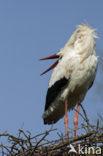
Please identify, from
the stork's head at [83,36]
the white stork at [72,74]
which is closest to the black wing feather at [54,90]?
the white stork at [72,74]

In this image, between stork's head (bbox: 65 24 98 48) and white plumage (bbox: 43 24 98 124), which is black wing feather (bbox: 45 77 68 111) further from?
stork's head (bbox: 65 24 98 48)

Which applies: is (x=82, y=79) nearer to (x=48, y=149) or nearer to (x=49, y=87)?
(x=49, y=87)

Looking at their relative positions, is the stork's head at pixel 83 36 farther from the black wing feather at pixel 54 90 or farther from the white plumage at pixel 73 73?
the black wing feather at pixel 54 90

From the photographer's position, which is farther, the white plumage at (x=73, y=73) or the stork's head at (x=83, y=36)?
the stork's head at (x=83, y=36)

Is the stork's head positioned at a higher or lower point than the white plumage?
higher

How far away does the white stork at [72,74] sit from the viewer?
884 centimetres

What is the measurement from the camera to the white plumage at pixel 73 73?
8844 millimetres

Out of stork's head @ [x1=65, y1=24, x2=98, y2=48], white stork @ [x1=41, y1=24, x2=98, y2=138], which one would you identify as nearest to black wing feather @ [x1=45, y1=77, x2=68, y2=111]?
white stork @ [x1=41, y1=24, x2=98, y2=138]

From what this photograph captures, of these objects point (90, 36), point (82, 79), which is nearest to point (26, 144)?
point (82, 79)

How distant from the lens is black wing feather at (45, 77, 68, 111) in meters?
9.05

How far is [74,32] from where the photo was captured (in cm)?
936

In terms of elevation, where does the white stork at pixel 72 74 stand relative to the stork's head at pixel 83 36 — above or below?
below

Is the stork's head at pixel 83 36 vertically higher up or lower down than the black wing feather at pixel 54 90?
higher up

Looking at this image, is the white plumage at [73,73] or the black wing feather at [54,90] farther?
the black wing feather at [54,90]
